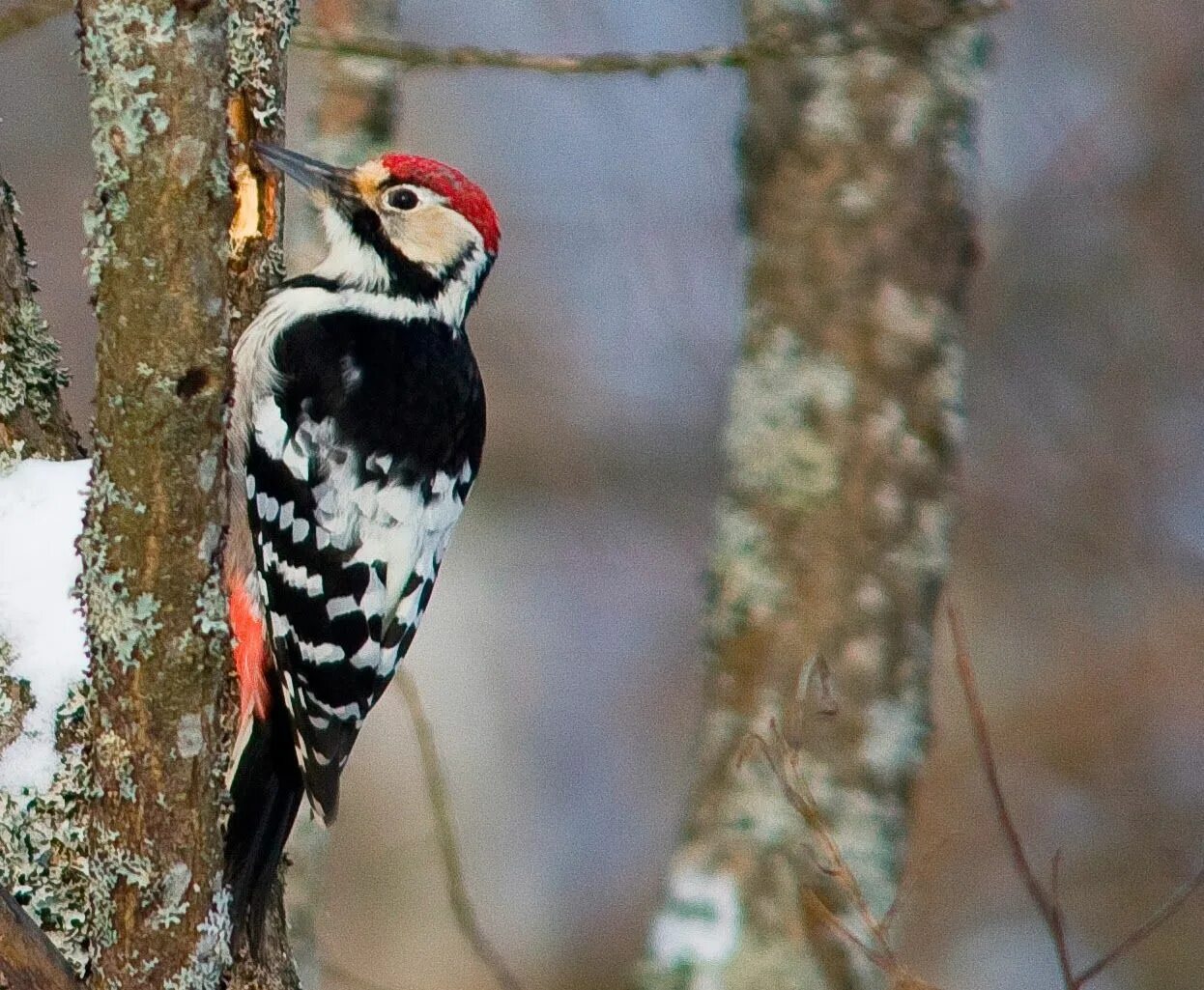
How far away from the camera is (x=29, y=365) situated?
282 cm

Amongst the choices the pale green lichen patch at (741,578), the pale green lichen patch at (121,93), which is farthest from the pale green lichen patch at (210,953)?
the pale green lichen patch at (741,578)

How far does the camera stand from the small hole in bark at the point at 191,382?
236 centimetres

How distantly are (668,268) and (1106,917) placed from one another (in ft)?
12.3

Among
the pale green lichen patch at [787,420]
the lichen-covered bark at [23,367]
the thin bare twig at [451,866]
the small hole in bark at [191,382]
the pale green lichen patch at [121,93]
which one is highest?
the pale green lichen patch at [121,93]

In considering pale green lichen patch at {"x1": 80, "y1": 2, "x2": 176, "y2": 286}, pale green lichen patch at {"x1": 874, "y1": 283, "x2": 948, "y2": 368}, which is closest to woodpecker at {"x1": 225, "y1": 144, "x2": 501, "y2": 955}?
pale green lichen patch at {"x1": 80, "y1": 2, "x2": 176, "y2": 286}

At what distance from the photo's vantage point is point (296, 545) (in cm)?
307

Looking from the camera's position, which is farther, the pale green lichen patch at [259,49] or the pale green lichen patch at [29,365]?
the pale green lichen patch at [29,365]

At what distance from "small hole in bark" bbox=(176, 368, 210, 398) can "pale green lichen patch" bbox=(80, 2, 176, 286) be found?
18 cm

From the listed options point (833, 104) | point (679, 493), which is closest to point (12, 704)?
point (833, 104)

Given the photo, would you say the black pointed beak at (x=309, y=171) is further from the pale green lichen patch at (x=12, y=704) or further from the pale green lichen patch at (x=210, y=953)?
the pale green lichen patch at (x=210, y=953)

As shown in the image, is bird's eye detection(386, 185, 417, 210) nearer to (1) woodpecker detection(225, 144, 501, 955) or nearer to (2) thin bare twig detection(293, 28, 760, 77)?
(1) woodpecker detection(225, 144, 501, 955)

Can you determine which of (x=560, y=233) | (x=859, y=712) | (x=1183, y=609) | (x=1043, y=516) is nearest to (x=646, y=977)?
(x=859, y=712)

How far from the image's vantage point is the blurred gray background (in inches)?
239

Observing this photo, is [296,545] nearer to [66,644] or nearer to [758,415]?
[66,644]
